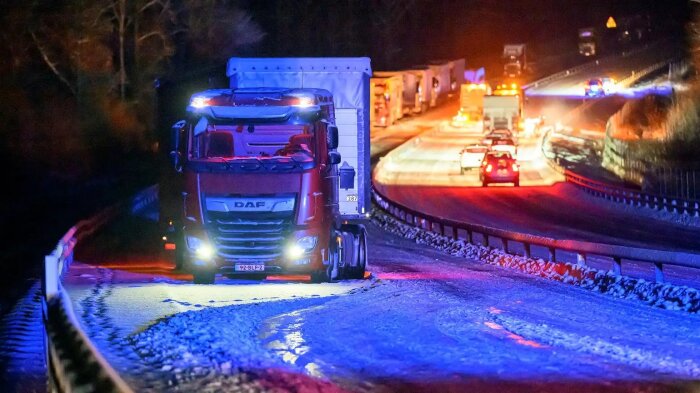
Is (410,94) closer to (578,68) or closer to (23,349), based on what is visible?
(578,68)

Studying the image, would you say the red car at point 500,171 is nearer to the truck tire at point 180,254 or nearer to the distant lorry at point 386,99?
the distant lorry at point 386,99

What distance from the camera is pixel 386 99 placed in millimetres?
79375

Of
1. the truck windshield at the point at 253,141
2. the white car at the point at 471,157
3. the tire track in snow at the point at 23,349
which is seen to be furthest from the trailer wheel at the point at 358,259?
the white car at the point at 471,157

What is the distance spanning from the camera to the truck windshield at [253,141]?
1759 cm

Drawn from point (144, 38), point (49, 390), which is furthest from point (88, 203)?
point (49, 390)

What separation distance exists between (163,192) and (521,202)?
2819 cm

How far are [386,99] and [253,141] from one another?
203 ft

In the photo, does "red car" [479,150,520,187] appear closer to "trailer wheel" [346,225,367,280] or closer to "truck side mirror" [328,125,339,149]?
"trailer wheel" [346,225,367,280]

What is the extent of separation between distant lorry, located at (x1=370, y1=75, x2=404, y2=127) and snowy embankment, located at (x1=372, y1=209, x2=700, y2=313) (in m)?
45.0

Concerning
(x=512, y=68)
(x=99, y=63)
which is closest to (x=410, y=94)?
(x=99, y=63)

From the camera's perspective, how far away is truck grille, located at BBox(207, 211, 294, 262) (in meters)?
17.4

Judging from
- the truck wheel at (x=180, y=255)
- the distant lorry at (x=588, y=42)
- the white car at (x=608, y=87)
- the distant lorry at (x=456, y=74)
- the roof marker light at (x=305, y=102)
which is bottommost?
the truck wheel at (x=180, y=255)

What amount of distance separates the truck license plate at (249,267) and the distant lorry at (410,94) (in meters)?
66.9

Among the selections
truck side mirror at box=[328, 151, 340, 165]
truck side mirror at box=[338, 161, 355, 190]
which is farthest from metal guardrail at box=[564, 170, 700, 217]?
truck side mirror at box=[328, 151, 340, 165]
